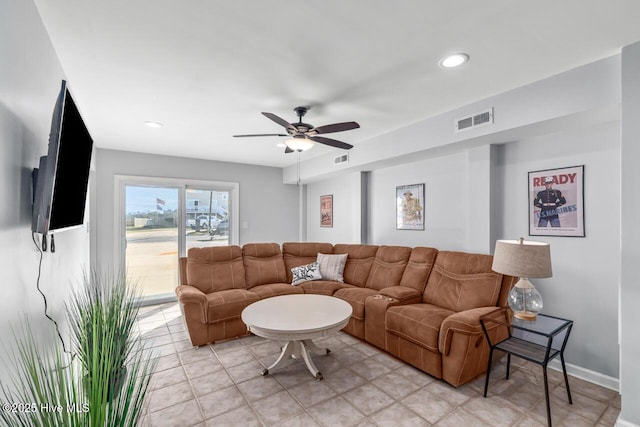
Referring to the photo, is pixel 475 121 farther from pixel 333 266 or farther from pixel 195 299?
pixel 195 299

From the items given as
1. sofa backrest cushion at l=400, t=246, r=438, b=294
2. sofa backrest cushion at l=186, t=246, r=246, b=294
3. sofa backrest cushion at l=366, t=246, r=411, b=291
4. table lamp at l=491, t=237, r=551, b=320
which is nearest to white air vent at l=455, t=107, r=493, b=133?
table lamp at l=491, t=237, r=551, b=320

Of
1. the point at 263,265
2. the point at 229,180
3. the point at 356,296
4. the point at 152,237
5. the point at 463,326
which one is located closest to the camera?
the point at 463,326

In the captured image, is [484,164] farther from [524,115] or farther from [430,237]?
[430,237]

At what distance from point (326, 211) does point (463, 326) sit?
3778mm

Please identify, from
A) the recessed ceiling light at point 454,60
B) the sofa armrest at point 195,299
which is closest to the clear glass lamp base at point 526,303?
the recessed ceiling light at point 454,60

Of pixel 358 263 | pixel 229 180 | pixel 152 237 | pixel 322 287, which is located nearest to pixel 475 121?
pixel 358 263

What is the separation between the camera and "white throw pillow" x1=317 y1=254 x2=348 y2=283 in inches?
171

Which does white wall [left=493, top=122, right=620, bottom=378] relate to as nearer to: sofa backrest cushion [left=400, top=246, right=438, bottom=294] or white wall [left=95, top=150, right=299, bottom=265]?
sofa backrest cushion [left=400, top=246, right=438, bottom=294]

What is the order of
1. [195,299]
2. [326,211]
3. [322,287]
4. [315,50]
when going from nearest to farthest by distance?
[315,50] < [195,299] < [322,287] < [326,211]

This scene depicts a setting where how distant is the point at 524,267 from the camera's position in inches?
89.7

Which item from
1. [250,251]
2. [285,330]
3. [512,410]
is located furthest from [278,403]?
[250,251]

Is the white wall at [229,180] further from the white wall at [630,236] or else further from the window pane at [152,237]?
the white wall at [630,236]

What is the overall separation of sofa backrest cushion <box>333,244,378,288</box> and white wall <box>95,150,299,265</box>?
2.25m

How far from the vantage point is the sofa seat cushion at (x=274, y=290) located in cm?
378
